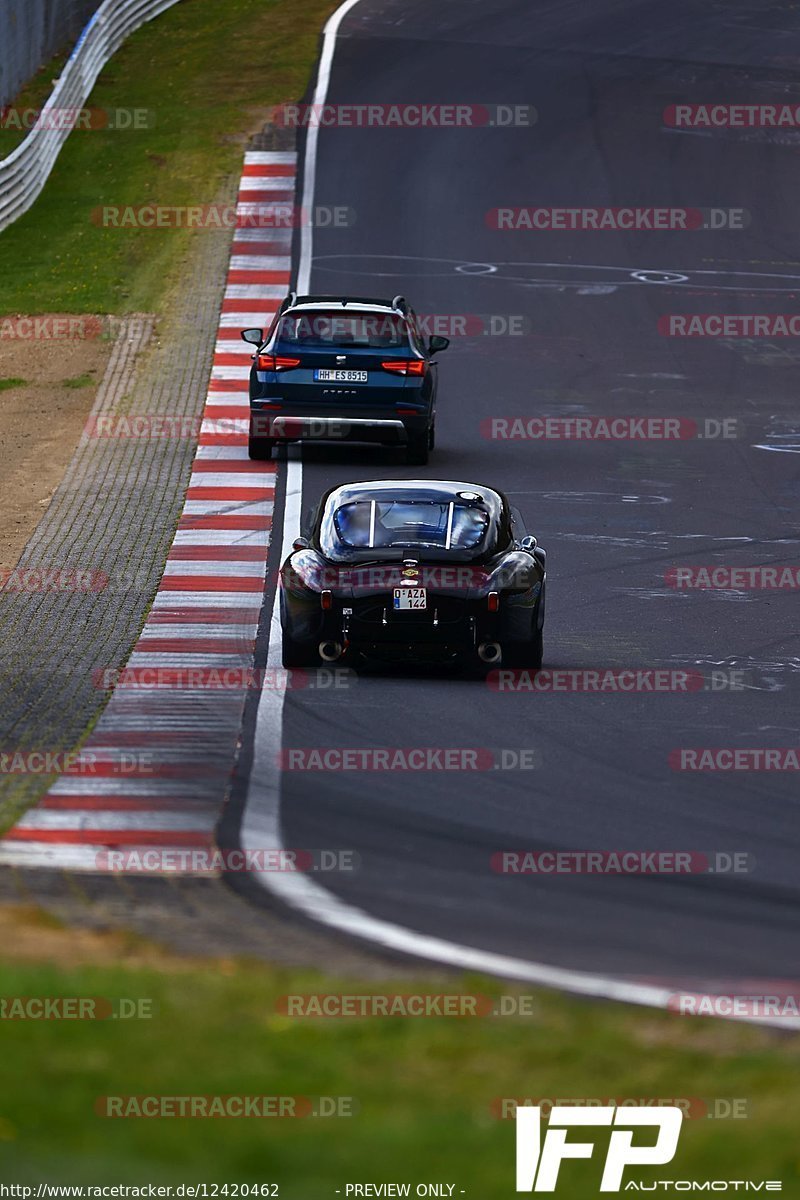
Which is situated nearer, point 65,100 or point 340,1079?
point 340,1079

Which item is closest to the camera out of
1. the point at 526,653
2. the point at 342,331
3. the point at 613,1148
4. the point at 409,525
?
the point at 613,1148

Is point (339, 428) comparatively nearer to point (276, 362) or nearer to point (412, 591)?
point (276, 362)

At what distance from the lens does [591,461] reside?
906 inches

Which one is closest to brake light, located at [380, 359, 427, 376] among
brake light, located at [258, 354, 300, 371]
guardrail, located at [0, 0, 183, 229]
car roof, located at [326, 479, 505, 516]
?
brake light, located at [258, 354, 300, 371]

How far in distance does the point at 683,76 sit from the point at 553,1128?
3848cm

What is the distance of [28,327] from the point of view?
96.2 feet

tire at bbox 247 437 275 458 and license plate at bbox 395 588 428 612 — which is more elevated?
license plate at bbox 395 588 428 612

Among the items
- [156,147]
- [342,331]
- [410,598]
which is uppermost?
[156,147]

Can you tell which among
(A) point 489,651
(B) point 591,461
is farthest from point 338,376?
(A) point 489,651

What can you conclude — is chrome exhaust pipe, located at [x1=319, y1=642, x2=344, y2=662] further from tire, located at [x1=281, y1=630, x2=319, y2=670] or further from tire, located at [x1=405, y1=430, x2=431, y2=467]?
tire, located at [x1=405, y1=430, x2=431, y2=467]

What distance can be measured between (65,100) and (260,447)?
61.8 feet

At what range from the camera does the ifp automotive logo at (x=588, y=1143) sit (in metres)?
5.92

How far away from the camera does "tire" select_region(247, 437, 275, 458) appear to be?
73.4 feet

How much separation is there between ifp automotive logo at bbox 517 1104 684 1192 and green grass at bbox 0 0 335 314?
25.0 metres
